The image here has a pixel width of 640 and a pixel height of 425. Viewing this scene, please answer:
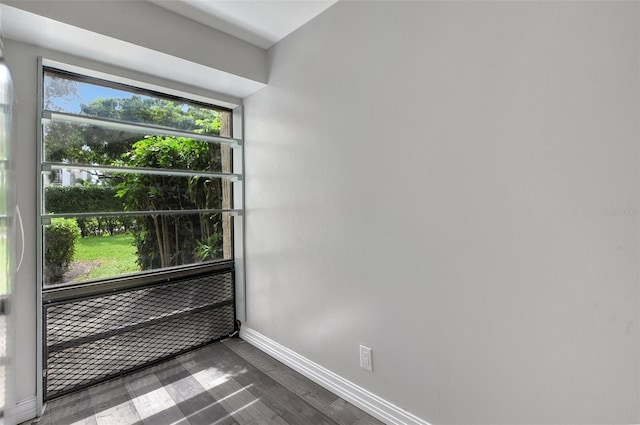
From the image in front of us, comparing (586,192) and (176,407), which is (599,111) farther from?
(176,407)

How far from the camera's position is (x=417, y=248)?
144 cm

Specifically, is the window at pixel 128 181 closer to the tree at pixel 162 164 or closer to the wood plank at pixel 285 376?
the tree at pixel 162 164

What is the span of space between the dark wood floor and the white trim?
0.07m

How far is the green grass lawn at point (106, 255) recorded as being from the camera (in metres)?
1.97

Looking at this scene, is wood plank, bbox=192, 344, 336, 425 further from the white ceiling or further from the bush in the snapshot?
the white ceiling

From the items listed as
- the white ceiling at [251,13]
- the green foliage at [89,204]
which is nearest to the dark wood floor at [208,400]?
the green foliage at [89,204]

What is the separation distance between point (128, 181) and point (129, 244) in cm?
46

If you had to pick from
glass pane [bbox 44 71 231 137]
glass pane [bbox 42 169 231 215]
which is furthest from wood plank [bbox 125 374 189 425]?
glass pane [bbox 44 71 231 137]

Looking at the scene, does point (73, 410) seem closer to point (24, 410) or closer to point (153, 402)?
point (24, 410)

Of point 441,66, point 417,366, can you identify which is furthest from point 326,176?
point 417,366

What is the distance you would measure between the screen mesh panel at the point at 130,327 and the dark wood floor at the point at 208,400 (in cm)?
11

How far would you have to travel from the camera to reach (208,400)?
1767 mm

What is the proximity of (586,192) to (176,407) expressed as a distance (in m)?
2.21

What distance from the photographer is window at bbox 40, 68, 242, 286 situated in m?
1.86
